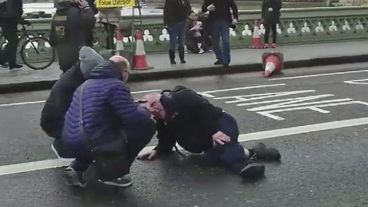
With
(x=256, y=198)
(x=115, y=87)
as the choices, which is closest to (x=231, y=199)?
(x=256, y=198)

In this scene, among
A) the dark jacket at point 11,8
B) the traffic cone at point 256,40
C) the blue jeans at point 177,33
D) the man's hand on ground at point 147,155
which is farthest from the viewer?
the traffic cone at point 256,40

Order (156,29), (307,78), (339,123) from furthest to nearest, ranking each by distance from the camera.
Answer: (156,29) < (307,78) < (339,123)

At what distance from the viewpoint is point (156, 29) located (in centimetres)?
1527

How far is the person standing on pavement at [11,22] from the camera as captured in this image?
11969 mm

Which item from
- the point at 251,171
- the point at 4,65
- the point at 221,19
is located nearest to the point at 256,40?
the point at 221,19

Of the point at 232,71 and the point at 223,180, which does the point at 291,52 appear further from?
the point at 223,180

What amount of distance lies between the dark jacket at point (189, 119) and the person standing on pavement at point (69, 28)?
358 centimetres

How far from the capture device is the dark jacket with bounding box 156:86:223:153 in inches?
228

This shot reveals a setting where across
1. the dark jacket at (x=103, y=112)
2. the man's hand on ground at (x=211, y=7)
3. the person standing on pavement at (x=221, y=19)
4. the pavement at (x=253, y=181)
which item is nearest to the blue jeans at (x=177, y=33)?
the person standing on pavement at (x=221, y=19)

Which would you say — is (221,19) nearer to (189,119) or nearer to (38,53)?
(38,53)

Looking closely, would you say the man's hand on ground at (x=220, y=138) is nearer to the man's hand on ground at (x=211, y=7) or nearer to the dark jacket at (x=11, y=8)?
the man's hand on ground at (x=211, y=7)

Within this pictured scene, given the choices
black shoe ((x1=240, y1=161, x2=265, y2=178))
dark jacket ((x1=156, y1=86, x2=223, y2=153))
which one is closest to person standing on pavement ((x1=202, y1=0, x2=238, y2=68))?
dark jacket ((x1=156, y1=86, x2=223, y2=153))

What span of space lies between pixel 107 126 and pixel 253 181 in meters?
1.37

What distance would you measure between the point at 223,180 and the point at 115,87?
1.27m
